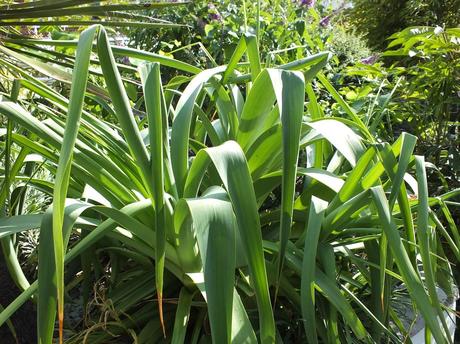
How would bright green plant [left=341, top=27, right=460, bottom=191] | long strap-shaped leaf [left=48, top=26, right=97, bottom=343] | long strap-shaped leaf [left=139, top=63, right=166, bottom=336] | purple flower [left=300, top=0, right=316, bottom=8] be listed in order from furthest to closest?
purple flower [left=300, top=0, right=316, bottom=8], bright green plant [left=341, top=27, right=460, bottom=191], long strap-shaped leaf [left=139, top=63, right=166, bottom=336], long strap-shaped leaf [left=48, top=26, right=97, bottom=343]

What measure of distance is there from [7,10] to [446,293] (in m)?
1.37

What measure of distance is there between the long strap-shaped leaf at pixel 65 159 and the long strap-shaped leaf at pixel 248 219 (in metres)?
0.25

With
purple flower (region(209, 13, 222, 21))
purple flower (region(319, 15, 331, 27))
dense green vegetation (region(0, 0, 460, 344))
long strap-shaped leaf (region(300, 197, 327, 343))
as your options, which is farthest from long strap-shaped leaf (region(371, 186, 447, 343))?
purple flower (region(319, 15, 331, 27))

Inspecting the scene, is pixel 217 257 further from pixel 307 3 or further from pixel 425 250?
pixel 307 3

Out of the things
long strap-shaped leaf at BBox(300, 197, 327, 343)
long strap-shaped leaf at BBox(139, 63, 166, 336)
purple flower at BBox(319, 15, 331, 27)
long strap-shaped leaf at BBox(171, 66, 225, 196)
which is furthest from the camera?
purple flower at BBox(319, 15, 331, 27)

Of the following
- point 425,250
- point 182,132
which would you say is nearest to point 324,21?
point 182,132

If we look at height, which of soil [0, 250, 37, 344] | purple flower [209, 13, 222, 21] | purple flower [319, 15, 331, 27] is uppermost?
purple flower [209, 13, 222, 21]

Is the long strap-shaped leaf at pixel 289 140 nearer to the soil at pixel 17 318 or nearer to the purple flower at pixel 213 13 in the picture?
the soil at pixel 17 318

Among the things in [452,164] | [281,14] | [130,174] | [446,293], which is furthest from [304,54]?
[130,174]

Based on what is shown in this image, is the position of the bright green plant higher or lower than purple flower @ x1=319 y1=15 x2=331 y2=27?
lower

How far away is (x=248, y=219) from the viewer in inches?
34.7

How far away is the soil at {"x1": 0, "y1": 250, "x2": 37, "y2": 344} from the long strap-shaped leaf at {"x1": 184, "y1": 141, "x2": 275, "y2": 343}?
640 mm

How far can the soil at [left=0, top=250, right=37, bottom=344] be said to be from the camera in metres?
1.25

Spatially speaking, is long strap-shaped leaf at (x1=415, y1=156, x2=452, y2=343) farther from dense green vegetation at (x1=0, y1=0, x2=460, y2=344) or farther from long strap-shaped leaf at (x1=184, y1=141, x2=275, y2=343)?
long strap-shaped leaf at (x1=184, y1=141, x2=275, y2=343)
